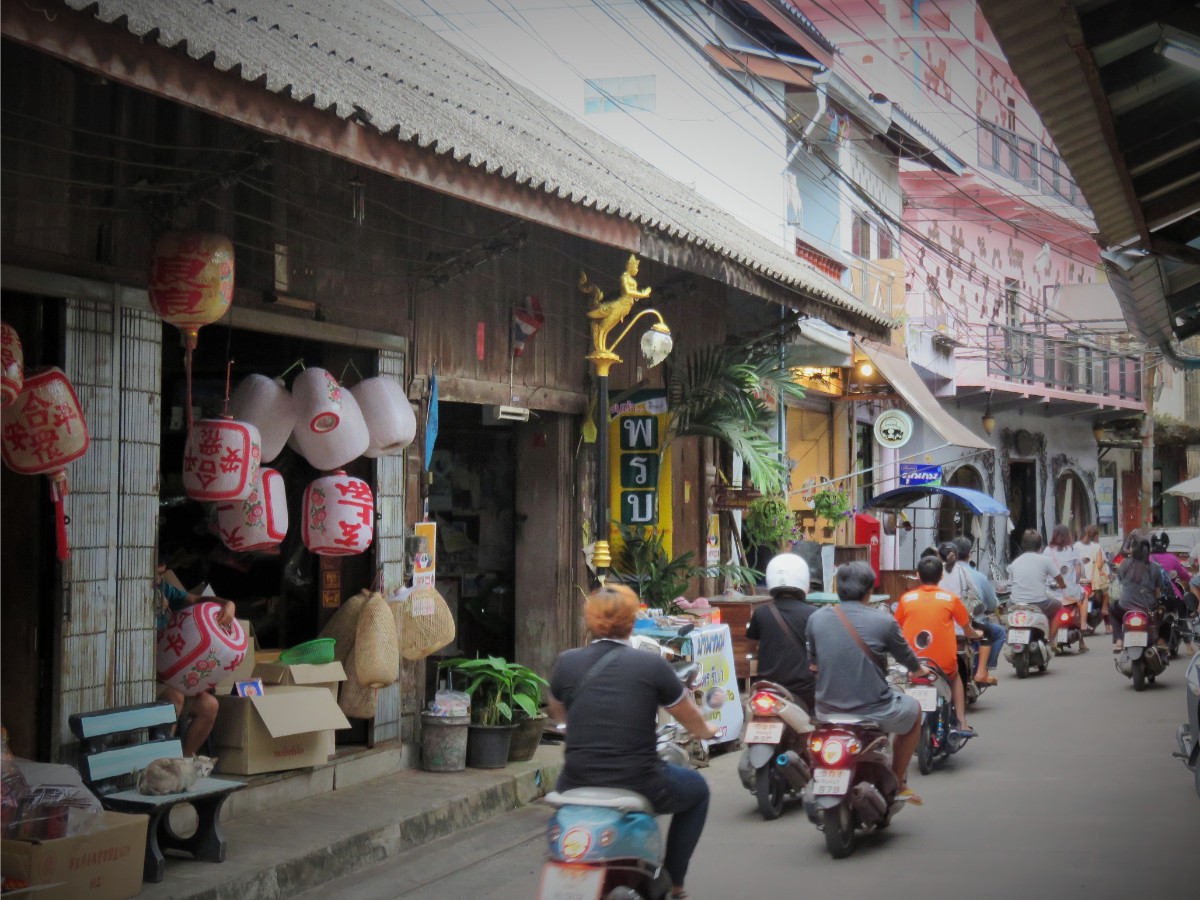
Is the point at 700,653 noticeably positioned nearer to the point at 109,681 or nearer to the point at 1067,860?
the point at 1067,860

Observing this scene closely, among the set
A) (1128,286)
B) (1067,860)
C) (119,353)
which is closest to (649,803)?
(1067,860)

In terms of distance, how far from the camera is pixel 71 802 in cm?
604

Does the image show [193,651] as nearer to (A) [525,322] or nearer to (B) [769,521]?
(A) [525,322]

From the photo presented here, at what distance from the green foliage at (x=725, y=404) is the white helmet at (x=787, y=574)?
395cm

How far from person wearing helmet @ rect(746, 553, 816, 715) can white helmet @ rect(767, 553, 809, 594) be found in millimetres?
28

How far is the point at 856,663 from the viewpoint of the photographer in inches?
301

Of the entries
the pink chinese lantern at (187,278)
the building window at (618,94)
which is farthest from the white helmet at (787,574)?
the building window at (618,94)

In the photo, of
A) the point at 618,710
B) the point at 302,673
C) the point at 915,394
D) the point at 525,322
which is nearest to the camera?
the point at 618,710

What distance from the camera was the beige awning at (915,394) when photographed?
2269 cm

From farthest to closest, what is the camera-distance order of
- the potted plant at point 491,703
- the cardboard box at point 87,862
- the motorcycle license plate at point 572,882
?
1. the potted plant at point 491,703
2. the cardboard box at point 87,862
3. the motorcycle license plate at point 572,882

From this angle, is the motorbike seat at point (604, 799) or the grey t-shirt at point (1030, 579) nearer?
the motorbike seat at point (604, 799)

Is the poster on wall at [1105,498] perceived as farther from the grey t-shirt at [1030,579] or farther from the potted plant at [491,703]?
the potted plant at [491,703]

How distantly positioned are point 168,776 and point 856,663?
3.85 m

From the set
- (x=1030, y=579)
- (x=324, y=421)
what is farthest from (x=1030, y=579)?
(x=324, y=421)
